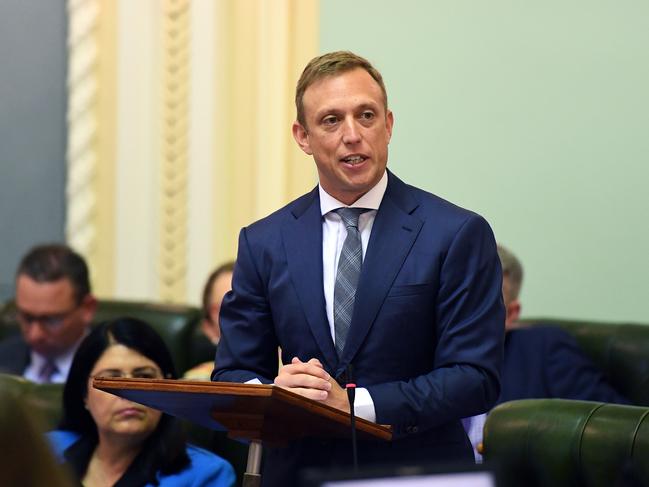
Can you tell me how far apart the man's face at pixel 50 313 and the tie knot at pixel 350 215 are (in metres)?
2.96

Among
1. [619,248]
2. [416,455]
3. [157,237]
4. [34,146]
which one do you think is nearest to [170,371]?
[416,455]

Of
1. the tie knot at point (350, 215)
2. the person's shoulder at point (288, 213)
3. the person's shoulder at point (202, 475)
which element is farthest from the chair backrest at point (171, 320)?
the tie knot at point (350, 215)

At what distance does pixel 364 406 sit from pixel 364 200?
43cm

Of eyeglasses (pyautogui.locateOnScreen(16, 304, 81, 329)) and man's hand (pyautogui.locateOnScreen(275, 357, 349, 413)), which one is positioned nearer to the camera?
man's hand (pyautogui.locateOnScreen(275, 357, 349, 413))

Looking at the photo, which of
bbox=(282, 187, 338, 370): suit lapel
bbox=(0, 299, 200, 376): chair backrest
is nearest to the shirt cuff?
bbox=(282, 187, 338, 370): suit lapel

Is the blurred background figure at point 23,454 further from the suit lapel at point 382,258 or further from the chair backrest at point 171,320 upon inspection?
the chair backrest at point 171,320

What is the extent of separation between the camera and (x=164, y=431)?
3748mm

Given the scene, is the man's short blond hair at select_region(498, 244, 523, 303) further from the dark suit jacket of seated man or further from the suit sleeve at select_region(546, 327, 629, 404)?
the suit sleeve at select_region(546, 327, 629, 404)

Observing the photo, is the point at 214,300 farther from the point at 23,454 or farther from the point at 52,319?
the point at 23,454

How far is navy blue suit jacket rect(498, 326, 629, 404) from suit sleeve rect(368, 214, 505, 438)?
191 centimetres

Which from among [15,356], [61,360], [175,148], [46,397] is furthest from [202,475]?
[175,148]

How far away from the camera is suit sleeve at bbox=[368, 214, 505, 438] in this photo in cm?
256

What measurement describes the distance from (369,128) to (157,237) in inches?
149

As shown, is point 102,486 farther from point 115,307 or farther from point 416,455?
point 115,307
